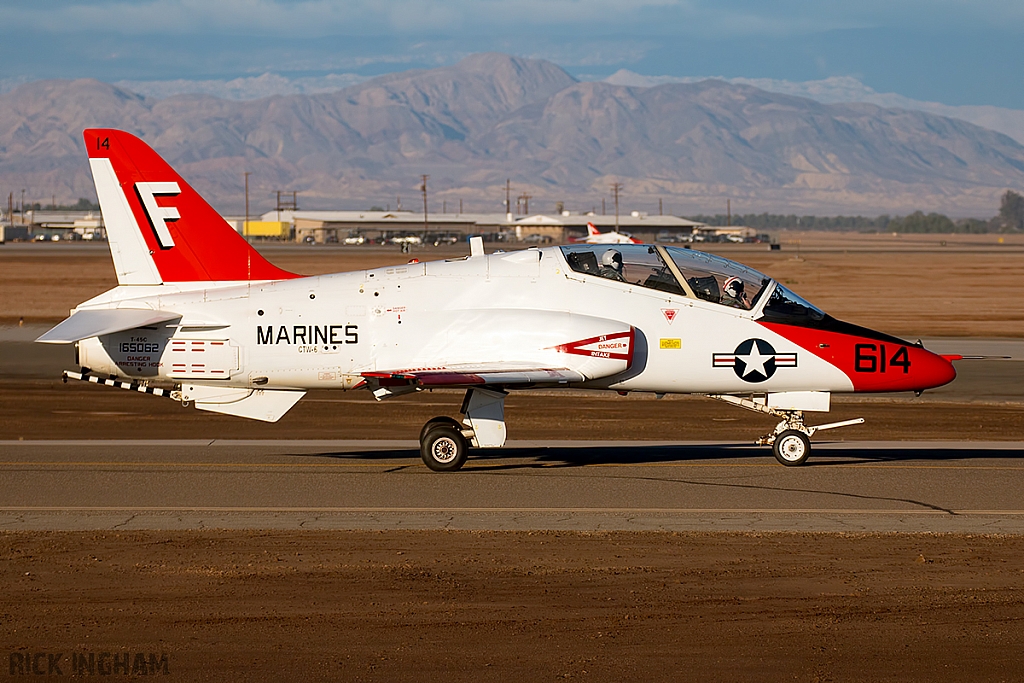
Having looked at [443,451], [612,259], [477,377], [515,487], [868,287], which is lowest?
[868,287]

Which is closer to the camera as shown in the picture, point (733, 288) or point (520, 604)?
point (520, 604)

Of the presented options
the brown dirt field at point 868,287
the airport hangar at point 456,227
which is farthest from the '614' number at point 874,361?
the airport hangar at point 456,227

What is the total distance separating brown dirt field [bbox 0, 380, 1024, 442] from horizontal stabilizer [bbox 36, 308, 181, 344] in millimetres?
3994

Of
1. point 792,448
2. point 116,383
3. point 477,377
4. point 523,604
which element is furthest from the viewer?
point 116,383

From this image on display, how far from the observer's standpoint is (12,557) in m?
10.7

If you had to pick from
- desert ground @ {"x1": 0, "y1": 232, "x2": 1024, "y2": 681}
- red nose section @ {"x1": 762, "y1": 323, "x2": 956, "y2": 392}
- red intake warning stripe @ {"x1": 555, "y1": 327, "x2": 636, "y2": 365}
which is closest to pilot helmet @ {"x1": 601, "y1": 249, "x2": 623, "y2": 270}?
red intake warning stripe @ {"x1": 555, "y1": 327, "x2": 636, "y2": 365}

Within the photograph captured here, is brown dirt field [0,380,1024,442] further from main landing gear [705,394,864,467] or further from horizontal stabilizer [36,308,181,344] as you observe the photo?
horizontal stabilizer [36,308,181,344]

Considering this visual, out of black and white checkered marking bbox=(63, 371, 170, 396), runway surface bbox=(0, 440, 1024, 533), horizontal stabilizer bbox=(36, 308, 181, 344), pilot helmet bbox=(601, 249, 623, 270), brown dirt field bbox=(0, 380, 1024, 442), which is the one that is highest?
pilot helmet bbox=(601, 249, 623, 270)

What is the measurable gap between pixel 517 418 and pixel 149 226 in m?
7.79

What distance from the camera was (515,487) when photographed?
46.1 ft

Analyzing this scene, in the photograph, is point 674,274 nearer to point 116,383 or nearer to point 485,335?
point 485,335

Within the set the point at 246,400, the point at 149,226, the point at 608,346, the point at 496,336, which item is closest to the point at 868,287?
the point at 608,346

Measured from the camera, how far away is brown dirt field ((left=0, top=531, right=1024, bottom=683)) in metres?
8.30

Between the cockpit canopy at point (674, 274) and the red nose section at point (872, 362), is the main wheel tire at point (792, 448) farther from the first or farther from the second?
the cockpit canopy at point (674, 274)
